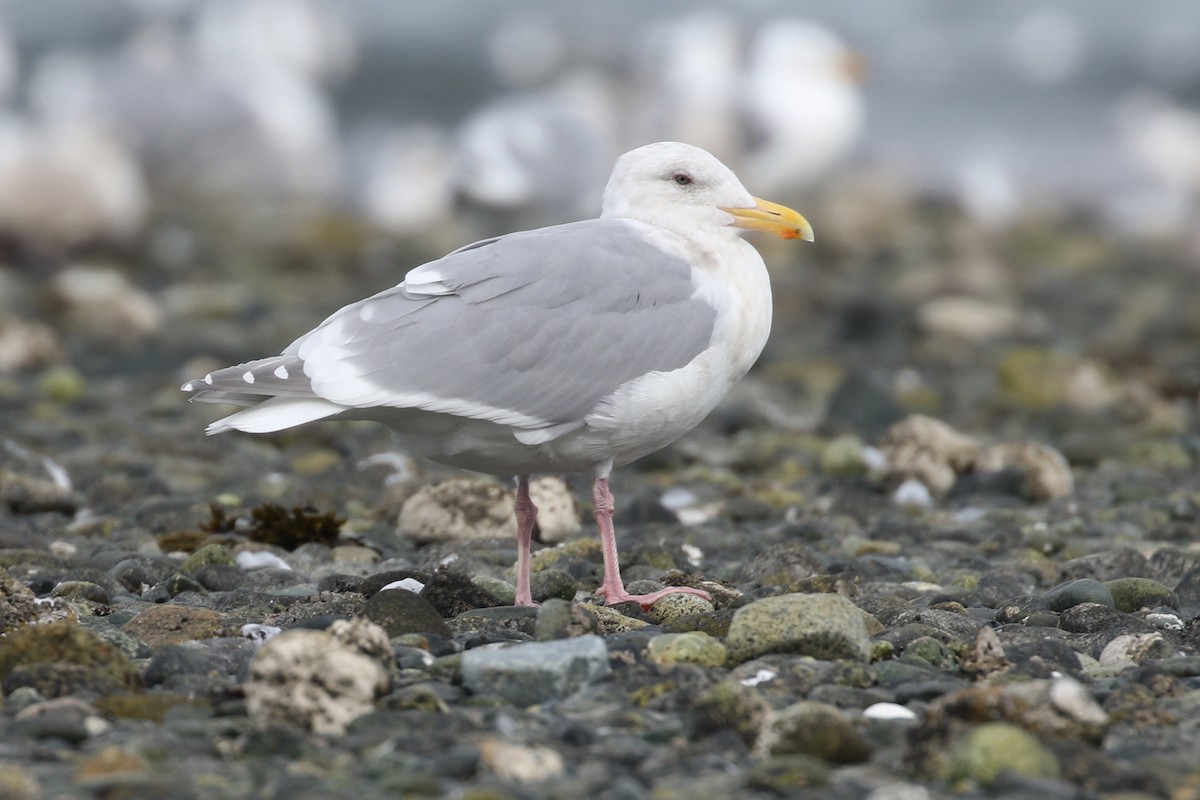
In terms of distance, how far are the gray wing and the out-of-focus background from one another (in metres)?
4.26

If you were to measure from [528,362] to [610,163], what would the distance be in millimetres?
12895

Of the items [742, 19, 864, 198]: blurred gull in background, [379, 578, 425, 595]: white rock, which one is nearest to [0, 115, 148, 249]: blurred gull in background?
[742, 19, 864, 198]: blurred gull in background

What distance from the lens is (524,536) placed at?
A: 5297mm

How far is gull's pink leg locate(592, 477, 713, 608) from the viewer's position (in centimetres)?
501

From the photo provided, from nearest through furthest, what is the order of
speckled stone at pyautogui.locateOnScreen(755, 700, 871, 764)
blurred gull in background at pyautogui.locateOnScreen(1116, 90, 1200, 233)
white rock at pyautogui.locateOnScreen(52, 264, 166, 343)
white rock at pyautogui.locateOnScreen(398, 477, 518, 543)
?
1. speckled stone at pyautogui.locateOnScreen(755, 700, 871, 764)
2. white rock at pyautogui.locateOnScreen(398, 477, 518, 543)
3. white rock at pyautogui.locateOnScreen(52, 264, 166, 343)
4. blurred gull in background at pyautogui.locateOnScreen(1116, 90, 1200, 233)

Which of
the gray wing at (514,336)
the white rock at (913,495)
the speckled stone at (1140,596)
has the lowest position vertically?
the white rock at (913,495)

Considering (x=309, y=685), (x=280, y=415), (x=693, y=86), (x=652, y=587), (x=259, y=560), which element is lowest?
(x=652, y=587)

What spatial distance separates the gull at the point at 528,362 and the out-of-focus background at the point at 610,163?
13.7 feet

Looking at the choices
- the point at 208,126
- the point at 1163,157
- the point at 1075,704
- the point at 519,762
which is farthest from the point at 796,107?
the point at 519,762

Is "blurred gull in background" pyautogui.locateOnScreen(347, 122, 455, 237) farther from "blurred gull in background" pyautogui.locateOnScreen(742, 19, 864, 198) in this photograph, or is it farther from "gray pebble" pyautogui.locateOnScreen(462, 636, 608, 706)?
"gray pebble" pyautogui.locateOnScreen(462, 636, 608, 706)

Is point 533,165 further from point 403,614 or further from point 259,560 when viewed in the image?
point 403,614

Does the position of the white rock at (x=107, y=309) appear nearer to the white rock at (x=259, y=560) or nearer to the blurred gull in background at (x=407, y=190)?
the blurred gull in background at (x=407, y=190)

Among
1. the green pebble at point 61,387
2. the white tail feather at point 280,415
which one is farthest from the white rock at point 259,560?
the green pebble at point 61,387

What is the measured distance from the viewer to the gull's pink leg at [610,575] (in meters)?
5.01
